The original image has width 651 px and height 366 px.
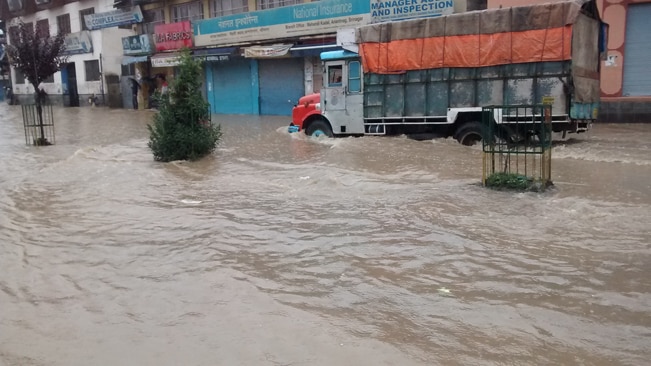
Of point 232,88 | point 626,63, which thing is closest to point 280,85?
point 232,88

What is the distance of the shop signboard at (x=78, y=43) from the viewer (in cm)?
3628

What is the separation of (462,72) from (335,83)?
3.02 meters

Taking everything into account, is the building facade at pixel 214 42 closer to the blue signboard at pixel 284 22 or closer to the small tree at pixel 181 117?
the blue signboard at pixel 284 22

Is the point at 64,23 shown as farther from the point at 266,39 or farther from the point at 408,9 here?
the point at 408,9

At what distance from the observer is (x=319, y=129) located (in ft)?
46.8

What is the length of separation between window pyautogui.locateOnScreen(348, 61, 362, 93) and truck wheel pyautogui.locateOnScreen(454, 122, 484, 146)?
8.42 feet

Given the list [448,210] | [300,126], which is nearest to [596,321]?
[448,210]

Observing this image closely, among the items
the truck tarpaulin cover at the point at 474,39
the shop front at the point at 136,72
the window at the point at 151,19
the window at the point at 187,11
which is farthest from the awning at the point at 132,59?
the truck tarpaulin cover at the point at 474,39

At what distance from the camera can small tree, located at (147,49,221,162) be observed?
11.5 meters

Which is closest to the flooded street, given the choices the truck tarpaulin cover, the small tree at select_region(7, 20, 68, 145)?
the truck tarpaulin cover

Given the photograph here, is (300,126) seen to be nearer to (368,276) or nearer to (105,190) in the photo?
(105,190)

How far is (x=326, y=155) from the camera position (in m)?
11.9

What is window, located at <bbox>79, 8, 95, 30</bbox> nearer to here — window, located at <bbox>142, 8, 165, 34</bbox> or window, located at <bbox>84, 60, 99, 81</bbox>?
window, located at <bbox>84, 60, 99, 81</bbox>

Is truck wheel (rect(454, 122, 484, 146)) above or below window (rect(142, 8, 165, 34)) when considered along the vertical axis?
below
